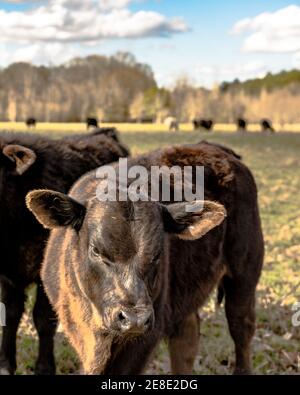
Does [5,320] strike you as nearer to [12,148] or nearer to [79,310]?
[12,148]

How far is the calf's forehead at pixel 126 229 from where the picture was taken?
3537 mm

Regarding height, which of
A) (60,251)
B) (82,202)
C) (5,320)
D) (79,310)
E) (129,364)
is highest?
(82,202)

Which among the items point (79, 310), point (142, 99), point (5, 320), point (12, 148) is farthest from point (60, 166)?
point (142, 99)

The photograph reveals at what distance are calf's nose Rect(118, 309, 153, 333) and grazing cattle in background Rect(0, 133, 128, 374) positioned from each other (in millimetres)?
2547

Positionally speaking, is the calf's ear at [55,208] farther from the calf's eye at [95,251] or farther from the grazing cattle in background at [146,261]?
the calf's eye at [95,251]

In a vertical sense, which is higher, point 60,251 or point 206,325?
point 60,251

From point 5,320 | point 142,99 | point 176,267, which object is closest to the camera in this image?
point 176,267

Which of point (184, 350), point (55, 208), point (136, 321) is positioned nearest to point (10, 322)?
point (184, 350)

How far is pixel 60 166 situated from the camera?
622cm

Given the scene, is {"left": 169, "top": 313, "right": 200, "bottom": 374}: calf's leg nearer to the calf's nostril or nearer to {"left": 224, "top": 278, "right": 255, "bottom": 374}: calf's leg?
{"left": 224, "top": 278, "right": 255, "bottom": 374}: calf's leg

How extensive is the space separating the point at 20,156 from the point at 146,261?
8.55ft

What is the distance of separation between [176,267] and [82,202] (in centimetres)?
97

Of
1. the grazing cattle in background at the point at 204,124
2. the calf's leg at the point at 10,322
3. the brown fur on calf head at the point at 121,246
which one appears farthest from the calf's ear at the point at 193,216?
the grazing cattle in background at the point at 204,124
